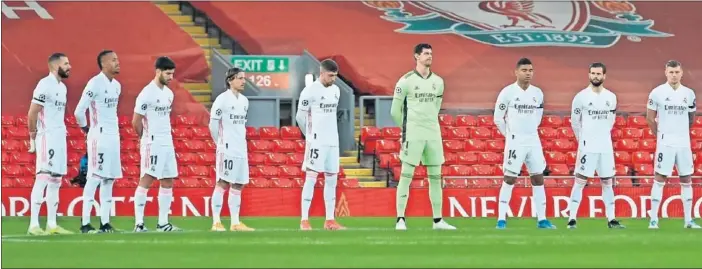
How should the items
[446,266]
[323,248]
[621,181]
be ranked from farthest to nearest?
[621,181] → [323,248] → [446,266]

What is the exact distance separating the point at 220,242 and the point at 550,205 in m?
11.7

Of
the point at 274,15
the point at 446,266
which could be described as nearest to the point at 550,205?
the point at 274,15

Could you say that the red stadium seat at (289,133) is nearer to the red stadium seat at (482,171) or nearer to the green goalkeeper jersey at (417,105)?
the red stadium seat at (482,171)

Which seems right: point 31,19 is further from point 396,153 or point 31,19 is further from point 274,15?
point 396,153

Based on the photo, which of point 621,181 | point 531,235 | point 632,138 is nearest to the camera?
point 531,235

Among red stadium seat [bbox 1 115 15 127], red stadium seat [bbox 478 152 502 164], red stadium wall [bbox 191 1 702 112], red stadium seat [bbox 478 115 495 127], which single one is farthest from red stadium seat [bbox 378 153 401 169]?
red stadium seat [bbox 1 115 15 127]

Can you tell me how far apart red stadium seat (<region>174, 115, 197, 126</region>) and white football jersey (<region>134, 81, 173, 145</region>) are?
11.4 metres

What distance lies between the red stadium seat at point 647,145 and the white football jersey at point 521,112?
37.3 feet

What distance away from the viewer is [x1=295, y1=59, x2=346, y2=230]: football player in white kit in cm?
1842

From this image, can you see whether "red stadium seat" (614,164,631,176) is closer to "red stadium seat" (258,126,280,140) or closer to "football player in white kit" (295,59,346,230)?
"red stadium seat" (258,126,280,140)

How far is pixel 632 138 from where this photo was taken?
30.0 metres

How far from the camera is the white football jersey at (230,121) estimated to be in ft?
60.5

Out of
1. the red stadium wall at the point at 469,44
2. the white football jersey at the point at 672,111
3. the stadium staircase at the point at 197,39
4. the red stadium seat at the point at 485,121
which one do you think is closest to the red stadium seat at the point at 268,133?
the stadium staircase at the point at 197,39

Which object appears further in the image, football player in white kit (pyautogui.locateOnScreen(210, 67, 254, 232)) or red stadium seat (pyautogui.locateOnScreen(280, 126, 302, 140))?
red stadium seat (pyautogui.locateOnScreen(280, 126, 302, 140))
